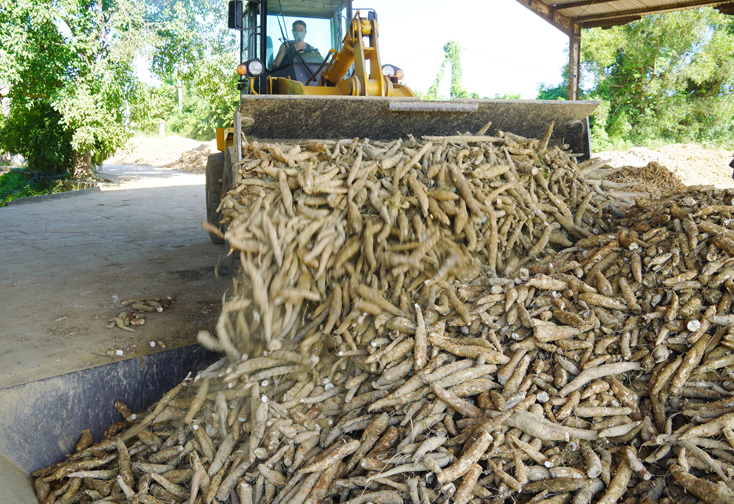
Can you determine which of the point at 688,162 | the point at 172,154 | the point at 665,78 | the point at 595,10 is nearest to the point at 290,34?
the point at 595,10

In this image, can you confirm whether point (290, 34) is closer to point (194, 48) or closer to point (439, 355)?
point (439, 355)

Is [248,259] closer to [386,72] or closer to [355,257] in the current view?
[355,257]

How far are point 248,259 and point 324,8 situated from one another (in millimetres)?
3718

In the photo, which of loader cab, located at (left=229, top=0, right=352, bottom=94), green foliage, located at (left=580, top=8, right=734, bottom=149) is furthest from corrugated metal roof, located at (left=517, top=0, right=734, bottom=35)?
green foliage, located at (left=580, top=8, right=734, bottom=149)

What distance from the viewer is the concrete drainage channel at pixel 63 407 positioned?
2576 mm

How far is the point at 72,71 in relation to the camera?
36.3 ft

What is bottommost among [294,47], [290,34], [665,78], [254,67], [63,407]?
[63,407]

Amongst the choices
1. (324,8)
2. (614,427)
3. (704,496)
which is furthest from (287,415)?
(324,8)

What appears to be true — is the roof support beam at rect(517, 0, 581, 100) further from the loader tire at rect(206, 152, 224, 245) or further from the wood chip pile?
the wood chip pile

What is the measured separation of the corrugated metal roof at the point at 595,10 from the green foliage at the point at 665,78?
307 inches

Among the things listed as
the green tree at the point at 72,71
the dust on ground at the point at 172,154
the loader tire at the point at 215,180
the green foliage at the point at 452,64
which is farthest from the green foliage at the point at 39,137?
the green foliage at the point at 452,64

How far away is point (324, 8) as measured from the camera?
17.4ft

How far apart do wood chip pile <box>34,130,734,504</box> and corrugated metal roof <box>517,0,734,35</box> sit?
6345mm

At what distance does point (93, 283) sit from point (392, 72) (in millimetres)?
3657
